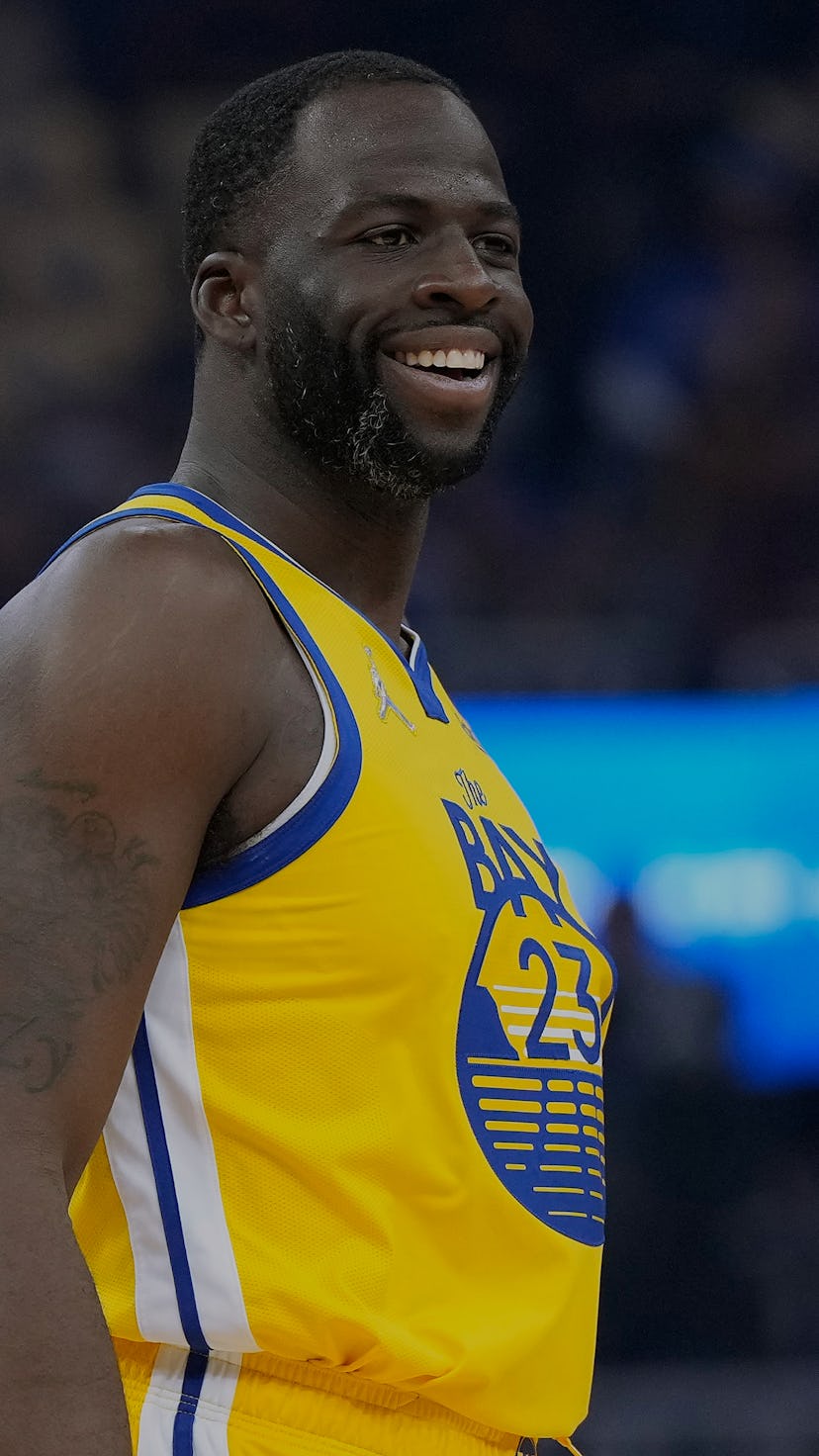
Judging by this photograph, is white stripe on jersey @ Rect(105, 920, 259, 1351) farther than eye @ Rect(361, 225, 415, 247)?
No

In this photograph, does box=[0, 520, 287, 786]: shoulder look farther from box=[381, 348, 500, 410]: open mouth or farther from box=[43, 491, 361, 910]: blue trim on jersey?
box=[381, 348, 500, 410]: open mouth

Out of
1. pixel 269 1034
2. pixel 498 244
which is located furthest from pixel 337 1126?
pixel 498 244

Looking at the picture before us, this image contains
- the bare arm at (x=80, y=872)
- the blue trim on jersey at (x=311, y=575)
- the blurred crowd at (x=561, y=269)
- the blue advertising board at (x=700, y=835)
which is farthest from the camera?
the blurred crowd at (x=561, y=269)

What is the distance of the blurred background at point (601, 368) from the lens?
A: 4879mm

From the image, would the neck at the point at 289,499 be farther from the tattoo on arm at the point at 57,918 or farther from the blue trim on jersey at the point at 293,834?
the tattoo on arm at the point at 57,918

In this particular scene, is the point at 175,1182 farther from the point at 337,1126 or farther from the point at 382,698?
the point at 382,698

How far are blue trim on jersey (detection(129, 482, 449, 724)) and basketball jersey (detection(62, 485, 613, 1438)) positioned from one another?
0.26 ft

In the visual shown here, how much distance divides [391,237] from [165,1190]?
0.88 meters

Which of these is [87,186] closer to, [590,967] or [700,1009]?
[700,1009]

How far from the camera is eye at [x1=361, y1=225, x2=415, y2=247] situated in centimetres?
167

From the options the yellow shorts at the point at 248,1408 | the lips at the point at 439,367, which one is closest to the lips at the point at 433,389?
the lips at the point at 439,367

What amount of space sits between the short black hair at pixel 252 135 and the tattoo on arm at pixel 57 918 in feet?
2.49

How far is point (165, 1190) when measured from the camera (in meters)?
1.36

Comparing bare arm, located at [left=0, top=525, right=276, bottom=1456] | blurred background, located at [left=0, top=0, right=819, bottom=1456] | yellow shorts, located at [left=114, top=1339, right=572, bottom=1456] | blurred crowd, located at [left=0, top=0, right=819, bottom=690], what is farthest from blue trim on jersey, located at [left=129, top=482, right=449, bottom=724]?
blurred crowd, located at [left=0, top=0, right=819, bottom=690]
